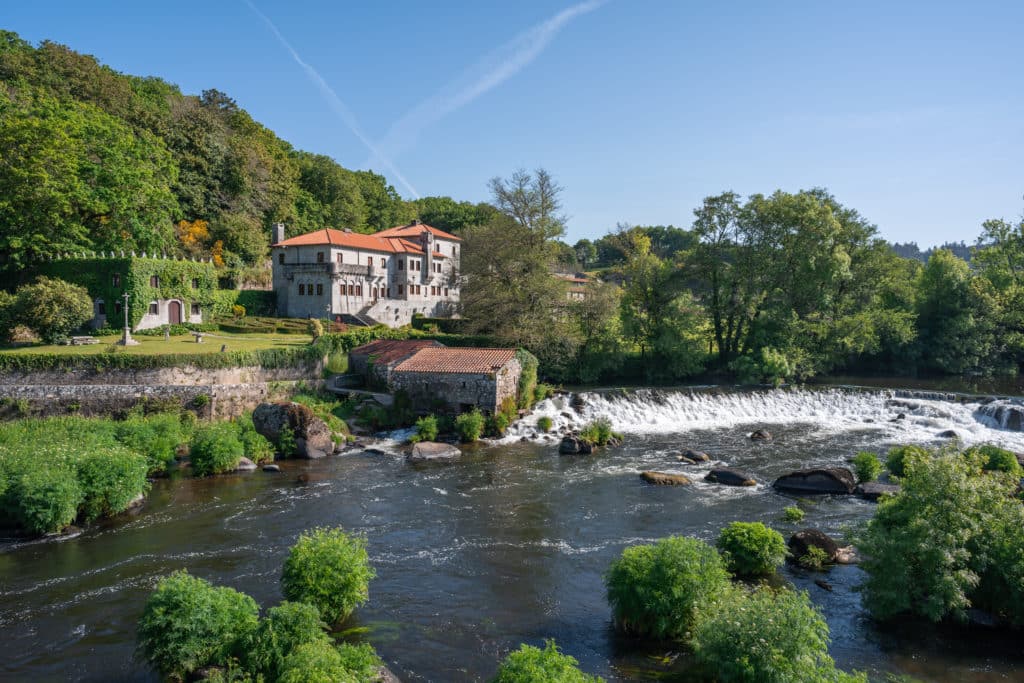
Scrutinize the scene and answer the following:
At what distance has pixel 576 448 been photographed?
99.4 ft

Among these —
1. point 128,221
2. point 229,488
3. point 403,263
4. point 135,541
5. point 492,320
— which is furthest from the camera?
point 403,263

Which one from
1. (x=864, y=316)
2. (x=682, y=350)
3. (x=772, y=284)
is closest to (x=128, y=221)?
(x=682, y=350)

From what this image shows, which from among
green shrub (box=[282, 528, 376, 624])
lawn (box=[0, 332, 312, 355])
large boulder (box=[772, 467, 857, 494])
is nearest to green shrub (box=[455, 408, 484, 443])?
lawn (box=[0, 332, 312, 355])

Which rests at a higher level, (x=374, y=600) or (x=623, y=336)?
(x=623, y=336)

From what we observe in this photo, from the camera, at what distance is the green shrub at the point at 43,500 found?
18.5m

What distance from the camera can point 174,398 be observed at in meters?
31.6

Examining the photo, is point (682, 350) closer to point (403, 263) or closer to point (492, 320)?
point (492, 320)

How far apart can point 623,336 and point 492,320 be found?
35.5 ft

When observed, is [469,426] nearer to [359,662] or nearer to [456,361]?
[456,361]

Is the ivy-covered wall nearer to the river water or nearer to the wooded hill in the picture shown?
the wooded hill

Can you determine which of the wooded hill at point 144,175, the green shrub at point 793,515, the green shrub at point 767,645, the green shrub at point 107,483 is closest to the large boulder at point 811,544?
the green shrub at point 793,515

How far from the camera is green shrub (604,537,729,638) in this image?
13.0 meters

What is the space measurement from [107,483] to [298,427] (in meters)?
9.67

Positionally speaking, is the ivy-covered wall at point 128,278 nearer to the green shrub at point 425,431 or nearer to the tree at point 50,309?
the tree at point 50,309
